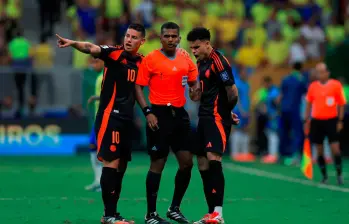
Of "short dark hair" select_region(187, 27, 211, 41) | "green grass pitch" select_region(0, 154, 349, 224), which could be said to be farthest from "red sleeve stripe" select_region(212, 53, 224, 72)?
"green grass pitch" select_region(0, 154, 349, 224)

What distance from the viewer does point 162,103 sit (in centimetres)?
1115

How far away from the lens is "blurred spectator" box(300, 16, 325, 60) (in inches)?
1108

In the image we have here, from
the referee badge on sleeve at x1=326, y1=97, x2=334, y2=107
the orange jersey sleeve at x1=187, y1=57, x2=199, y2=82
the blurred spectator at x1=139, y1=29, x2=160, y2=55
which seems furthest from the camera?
the blurred spectator at x1=139, y1=29, x2=160, y2=55

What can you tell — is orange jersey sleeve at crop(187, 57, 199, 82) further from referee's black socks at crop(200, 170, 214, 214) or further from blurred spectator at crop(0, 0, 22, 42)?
blurred spectator at crop(0, 0, 22, 42)

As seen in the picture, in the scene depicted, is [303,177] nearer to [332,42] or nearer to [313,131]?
[313,131]

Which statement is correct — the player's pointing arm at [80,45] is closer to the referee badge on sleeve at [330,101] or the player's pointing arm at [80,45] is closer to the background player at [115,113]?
the background player at [115,113]

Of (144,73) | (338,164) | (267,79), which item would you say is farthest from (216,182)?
(267,79)

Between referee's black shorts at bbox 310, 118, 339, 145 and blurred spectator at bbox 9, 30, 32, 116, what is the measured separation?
9634 millimetres

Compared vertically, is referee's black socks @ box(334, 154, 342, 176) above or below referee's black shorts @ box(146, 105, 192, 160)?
below

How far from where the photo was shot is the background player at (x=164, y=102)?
436 inches

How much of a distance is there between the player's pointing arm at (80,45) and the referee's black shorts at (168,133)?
3.85ft

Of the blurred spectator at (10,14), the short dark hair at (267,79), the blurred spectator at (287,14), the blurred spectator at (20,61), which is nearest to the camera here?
the blurred spectator at (20,61)

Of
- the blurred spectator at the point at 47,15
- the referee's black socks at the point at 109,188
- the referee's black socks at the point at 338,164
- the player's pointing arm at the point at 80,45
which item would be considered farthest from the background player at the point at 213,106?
the blurred spectator at the point at 47,15

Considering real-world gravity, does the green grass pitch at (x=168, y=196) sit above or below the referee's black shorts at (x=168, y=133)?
below
